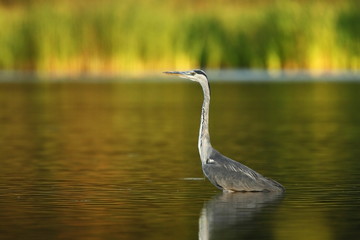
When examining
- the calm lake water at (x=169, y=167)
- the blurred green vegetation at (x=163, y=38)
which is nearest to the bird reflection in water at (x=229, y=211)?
the calm lake water at (x=169, y=167)

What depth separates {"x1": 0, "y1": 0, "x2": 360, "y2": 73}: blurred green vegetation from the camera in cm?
4191

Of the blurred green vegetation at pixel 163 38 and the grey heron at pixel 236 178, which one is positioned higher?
the grey heron at pixel 236 178

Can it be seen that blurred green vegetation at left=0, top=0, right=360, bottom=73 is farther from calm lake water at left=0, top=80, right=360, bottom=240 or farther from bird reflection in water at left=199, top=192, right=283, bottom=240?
bird reflection in water at left=199, top=192, right=283, bottom=240

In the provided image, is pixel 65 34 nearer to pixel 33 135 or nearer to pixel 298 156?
pixel 33 135

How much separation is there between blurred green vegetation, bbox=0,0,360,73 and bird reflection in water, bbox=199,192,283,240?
30.1m

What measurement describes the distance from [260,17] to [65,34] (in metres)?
7.17

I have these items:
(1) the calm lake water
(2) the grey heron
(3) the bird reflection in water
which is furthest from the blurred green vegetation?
(3) the bird reflection in water

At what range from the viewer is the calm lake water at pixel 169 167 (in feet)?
31.2

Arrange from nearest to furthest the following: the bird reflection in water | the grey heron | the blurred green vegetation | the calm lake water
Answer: the bird reflection in water < the calm lake water < the grey heron < the blurred green vegetation

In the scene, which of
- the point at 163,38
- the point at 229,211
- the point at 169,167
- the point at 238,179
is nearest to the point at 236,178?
the point at 238,179

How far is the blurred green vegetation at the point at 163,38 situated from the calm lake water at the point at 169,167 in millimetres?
10569

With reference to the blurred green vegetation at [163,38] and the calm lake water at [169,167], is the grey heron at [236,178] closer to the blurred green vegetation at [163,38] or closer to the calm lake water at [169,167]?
the calm lake water at [169,167]

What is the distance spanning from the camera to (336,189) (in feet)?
39.2

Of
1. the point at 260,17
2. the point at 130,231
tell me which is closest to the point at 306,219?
the point at 130,231
